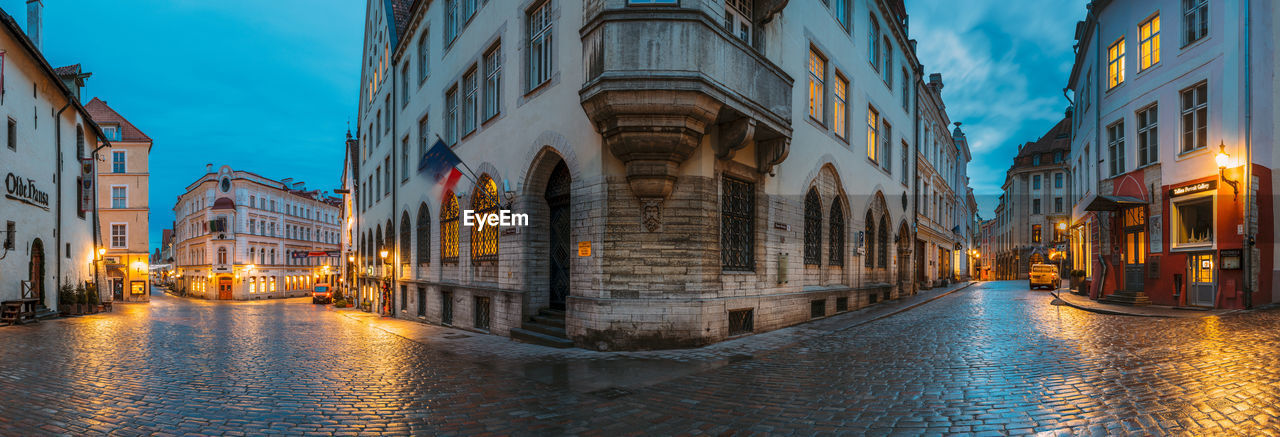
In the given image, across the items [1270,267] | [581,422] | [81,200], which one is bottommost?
[581,422]

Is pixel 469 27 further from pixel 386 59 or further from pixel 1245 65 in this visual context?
pixel 1245 65

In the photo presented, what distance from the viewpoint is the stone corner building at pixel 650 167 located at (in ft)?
35.6

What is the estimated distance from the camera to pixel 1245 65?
1527cm

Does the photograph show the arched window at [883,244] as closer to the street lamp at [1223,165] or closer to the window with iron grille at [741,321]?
the street lamp at [1223,165]

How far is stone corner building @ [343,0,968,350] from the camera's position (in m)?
10.9

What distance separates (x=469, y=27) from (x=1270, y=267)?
22224mm

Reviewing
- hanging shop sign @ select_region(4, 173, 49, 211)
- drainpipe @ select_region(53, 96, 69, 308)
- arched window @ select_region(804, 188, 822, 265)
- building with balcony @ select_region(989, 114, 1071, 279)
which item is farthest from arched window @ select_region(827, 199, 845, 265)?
building with balcony @ select_region(989, 114, 1071, 279)

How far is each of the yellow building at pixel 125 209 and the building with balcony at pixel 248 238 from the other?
41.4 feet

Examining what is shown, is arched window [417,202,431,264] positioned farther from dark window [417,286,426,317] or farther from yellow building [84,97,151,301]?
yellow building [84,97,151,301]

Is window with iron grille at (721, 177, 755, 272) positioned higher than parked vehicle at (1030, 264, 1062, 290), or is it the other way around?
window with iron grille at (721, 177, 755, 272)

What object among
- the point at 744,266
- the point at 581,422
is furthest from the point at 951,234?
the point at 581,422

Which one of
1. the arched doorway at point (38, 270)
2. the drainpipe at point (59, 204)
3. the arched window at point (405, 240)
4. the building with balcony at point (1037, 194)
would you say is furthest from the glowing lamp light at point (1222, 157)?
the building with balcony at point (1037, 194)

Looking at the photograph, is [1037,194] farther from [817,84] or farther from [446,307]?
[446,307]

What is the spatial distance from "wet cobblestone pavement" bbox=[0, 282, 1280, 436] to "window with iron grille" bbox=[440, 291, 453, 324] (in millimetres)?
6050
